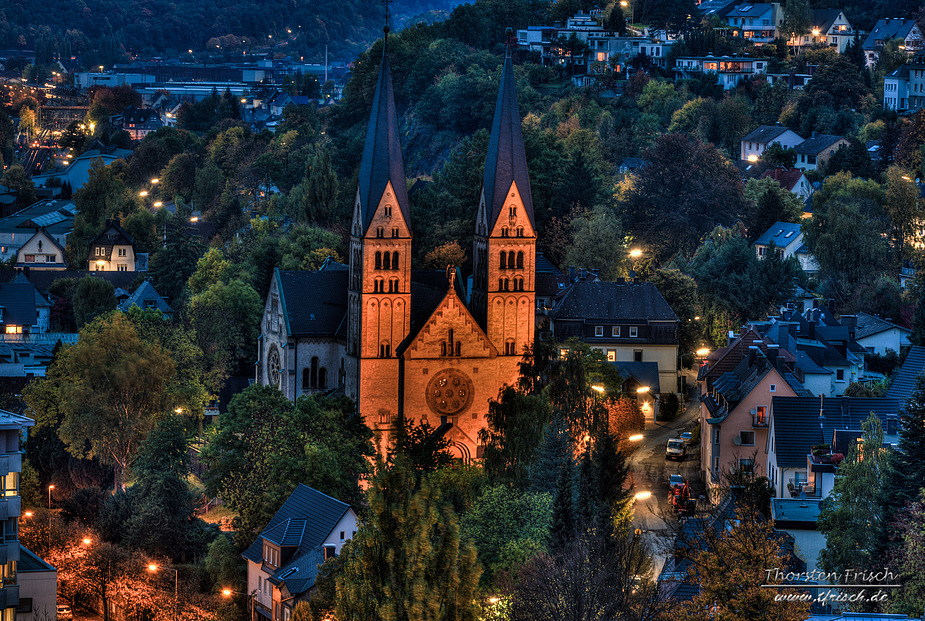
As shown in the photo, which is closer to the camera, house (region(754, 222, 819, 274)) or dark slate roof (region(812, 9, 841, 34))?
house (region(754, 222, 819, 274))

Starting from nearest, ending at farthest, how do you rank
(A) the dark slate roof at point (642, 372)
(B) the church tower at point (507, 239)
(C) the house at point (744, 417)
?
(C) the house at point (744, 417) < (B) the church tower at point (507, 239) < (A) the dark slate roof at point (642, 372)

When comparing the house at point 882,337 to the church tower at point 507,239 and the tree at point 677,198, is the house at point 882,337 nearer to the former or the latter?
the church tower at point 507,239

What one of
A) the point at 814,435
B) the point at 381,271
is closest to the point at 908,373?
the point at 814,435

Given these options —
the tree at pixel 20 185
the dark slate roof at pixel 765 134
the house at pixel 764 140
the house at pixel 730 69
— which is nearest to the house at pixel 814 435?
the house at pixel 764 140

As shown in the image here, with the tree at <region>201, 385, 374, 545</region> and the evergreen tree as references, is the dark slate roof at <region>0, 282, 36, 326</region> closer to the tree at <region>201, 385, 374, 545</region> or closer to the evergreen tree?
the tree at <region>201, 385, 374, 545</region>

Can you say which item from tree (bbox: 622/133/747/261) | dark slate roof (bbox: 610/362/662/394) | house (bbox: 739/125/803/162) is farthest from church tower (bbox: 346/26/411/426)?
house (bbox: 739/125/803/162)

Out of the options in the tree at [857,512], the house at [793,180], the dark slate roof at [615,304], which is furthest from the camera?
the house at [793,180]
